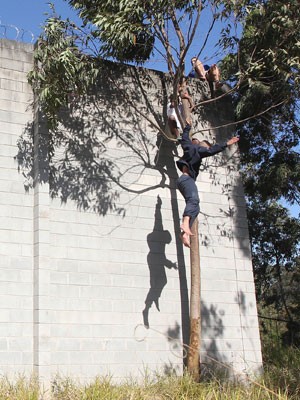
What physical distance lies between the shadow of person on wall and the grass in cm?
142

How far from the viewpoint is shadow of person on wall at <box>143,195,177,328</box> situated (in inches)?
419

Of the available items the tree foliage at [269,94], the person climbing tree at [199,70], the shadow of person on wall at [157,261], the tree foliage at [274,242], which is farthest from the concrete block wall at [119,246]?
the tree foliage at [274,242]

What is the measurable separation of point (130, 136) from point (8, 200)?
2.83 m

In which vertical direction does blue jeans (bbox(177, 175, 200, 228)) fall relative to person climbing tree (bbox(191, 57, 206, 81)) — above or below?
below

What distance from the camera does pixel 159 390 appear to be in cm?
887

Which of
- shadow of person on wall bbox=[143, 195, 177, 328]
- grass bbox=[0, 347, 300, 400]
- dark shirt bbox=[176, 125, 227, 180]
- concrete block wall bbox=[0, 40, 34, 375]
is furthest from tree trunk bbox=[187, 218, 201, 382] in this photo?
concrete block wall bbox=[0, 40, 34, 375]

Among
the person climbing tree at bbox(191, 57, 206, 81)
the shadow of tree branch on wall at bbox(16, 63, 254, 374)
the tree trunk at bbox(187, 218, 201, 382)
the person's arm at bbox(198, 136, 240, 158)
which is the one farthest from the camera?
the person climbing tree at bbox(191, 57, 206, 81)

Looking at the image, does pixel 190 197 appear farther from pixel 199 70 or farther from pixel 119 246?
pixel 199 70

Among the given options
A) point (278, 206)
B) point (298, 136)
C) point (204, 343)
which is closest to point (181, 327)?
point (204, 343)

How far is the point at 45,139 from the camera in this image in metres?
10.2

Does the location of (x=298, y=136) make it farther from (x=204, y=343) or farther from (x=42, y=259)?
(x=42, y=259)

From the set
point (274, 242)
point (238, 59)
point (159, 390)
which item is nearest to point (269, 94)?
point (238, 59)

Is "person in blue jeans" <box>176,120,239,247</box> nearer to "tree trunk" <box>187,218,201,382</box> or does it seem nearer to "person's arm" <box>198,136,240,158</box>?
"person's arm" <box>198,136,240,158</box>

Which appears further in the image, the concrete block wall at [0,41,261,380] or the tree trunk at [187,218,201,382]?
the tree trunk at [187,218,201,382]
